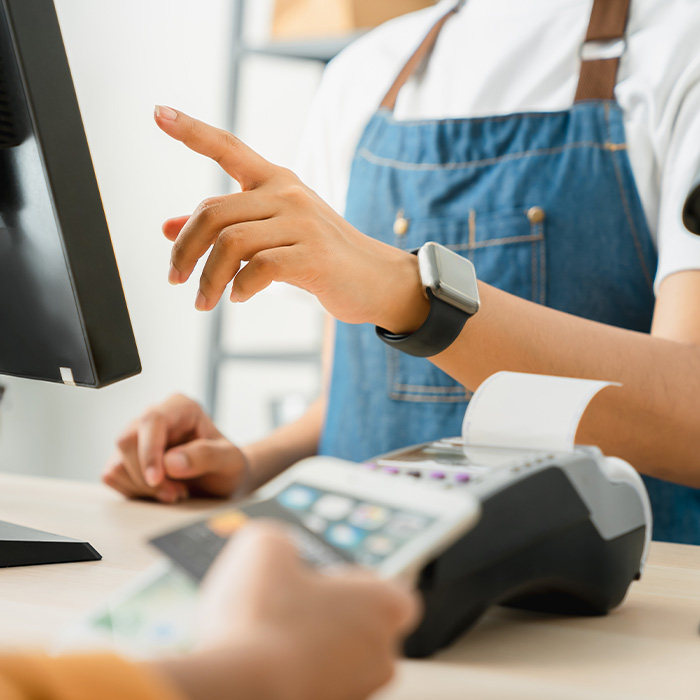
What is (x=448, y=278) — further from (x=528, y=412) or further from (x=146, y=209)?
(x=146, y=209)

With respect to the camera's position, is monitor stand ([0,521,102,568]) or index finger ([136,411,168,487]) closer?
monitor stand ([0,521,102,568])

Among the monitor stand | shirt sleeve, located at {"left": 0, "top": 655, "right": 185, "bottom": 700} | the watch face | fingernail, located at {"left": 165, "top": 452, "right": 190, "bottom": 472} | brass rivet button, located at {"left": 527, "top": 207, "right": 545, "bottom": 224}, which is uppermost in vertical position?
brass rivet button, located at {"left": 527, "top": 207, "right": 545, "bottom": 224}

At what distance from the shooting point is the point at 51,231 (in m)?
0.50

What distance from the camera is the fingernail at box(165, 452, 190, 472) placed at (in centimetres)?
81

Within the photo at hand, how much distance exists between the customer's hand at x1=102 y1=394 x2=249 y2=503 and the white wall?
1479mm

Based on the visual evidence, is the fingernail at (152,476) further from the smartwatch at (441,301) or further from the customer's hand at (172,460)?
the smartwatch at (441,301)

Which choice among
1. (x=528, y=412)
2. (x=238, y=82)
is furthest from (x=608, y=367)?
(x=238, y=82)

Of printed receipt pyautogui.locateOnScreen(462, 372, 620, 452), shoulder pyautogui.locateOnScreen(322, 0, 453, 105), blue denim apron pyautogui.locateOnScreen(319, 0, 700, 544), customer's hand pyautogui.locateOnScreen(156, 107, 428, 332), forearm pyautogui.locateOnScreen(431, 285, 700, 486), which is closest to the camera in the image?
printed receipt pyautogui.locateOnScreen(462, 372, 620, 452)

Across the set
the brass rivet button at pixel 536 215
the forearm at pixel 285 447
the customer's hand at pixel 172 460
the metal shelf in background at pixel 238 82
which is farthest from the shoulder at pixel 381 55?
the metal shelf in background at pixel 238 82

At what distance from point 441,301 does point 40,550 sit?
35cm

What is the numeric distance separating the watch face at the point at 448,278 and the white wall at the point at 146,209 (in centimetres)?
168

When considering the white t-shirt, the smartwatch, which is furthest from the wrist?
the white t-shirt

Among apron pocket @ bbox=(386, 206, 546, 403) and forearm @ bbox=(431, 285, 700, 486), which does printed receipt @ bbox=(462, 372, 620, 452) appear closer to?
forearm @ bbox=(431, 285, 700, 486)

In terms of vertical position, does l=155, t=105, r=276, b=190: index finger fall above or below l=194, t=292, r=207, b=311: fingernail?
above
